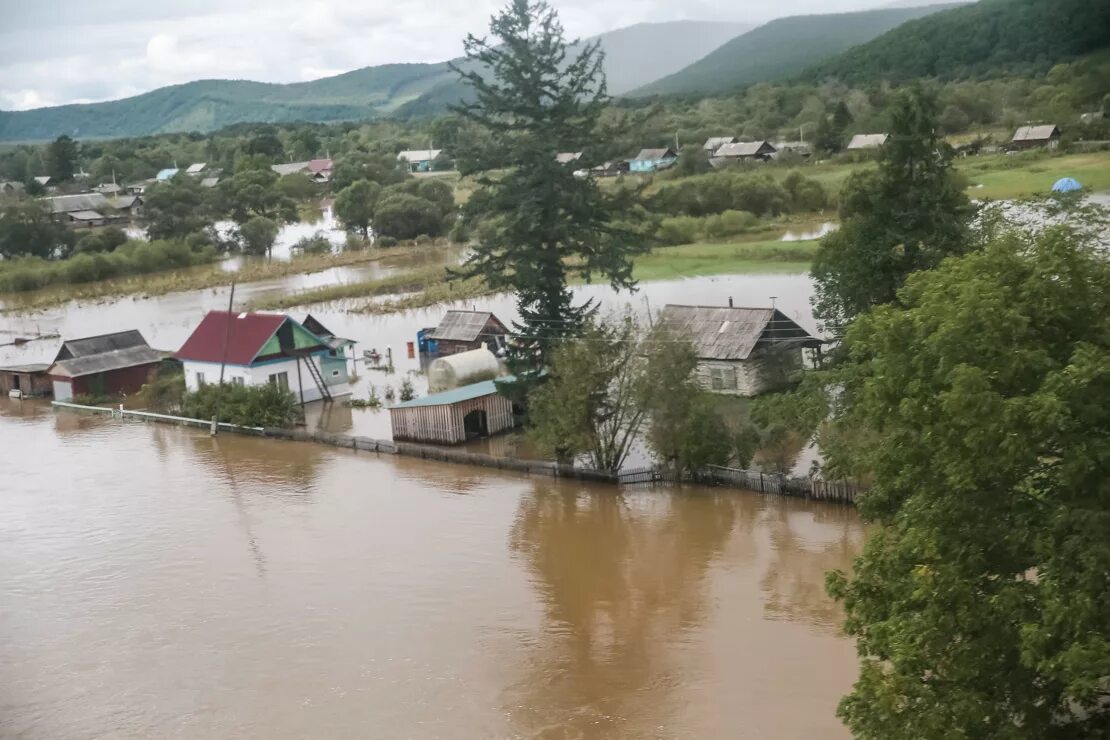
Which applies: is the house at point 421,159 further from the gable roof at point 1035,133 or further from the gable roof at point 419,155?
the gable roof at point 1035,133

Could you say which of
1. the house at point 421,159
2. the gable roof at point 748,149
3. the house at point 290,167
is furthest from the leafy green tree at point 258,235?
the house at point 421,159

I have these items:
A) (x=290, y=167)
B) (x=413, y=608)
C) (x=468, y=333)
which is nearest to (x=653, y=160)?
(x=290, y=167)

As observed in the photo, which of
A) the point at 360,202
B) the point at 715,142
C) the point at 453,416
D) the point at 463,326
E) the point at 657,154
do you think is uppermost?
the point at 715,142

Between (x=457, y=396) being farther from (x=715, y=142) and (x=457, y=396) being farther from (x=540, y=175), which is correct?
(x=715, y=142)

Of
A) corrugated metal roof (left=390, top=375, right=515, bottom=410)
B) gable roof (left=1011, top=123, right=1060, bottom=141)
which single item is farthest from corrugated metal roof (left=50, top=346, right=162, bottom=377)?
gable roof (left=1011, top=123, right=1060, bottom=141)

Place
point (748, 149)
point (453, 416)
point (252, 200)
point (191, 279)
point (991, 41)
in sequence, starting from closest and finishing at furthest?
1. point (991, 41)
2. point (453, 416)
3. point (191, 279)
4. point (748, 149)
5. point (252, 200)

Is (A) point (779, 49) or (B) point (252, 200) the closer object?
(A) point (779, 49)

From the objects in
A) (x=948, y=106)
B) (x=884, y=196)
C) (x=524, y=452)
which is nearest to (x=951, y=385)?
(x=884, y=196)

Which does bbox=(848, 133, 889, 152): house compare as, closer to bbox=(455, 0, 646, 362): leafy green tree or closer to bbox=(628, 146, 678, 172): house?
bbox=(628, 146, 678, 172): house
